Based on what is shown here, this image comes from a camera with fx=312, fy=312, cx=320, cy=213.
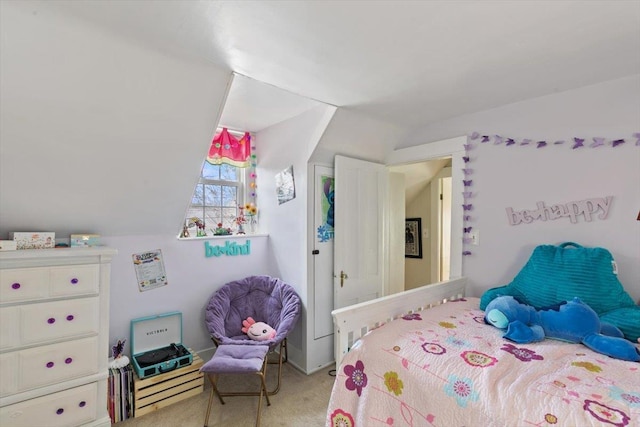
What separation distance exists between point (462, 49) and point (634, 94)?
121 cm

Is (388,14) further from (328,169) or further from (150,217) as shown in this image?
(150,217)

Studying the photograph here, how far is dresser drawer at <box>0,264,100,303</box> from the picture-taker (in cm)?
167

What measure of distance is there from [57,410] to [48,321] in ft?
1.72

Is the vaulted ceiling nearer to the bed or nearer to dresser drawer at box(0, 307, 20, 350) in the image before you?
the bed

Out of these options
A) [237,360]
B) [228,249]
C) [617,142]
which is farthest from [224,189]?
[617,142]

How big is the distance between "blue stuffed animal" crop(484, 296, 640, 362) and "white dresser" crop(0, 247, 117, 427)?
7.82ft

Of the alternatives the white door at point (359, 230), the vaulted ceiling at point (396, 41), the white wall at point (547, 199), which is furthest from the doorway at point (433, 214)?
the vaulted ceiling at point (396, 41)

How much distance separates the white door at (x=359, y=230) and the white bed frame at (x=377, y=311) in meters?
0.82

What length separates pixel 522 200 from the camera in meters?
2.29

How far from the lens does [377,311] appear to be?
182cm

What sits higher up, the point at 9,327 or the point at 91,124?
the point at 91,124

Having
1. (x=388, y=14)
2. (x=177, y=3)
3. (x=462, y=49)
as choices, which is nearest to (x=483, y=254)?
(x=462, y=49)

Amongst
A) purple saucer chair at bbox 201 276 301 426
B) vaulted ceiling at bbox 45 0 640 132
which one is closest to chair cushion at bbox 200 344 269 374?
purple saucer chair at bbox 201 276 301 426

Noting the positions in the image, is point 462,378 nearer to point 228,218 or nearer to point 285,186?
point 285,186
